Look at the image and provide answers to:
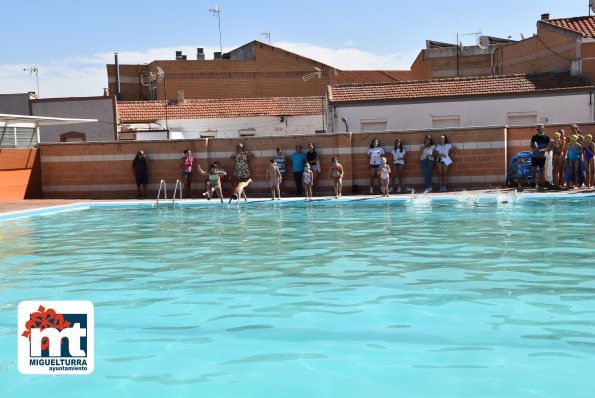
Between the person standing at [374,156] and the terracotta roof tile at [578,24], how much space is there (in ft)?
51.7

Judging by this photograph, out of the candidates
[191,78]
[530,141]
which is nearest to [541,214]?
[530,141]

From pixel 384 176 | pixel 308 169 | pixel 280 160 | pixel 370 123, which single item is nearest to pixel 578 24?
pixel 370 123

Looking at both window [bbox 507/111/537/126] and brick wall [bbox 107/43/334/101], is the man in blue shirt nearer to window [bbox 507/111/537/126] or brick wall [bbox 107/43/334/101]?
window [bbox 507/111/537/126]

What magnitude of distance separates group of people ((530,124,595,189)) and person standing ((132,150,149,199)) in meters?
12.7

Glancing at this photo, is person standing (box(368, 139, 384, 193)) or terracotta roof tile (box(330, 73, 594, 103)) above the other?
terracotta roof tile (box(330, 73, 594, 103))

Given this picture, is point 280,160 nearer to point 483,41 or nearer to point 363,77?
point 483,41

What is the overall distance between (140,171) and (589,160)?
14385 millimetres

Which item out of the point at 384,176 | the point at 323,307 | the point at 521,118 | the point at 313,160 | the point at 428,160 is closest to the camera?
the point at 323,307

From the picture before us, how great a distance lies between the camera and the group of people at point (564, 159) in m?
21.2

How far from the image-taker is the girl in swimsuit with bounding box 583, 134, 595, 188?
2114cm

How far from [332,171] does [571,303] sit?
15592 millimetres

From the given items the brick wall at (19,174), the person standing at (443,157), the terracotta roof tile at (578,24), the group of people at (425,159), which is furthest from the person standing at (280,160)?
the terracotta roof tile at (578,24)

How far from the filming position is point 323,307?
25.2ft

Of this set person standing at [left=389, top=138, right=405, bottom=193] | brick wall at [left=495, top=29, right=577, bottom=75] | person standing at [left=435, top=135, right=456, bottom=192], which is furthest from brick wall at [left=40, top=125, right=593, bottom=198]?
brick wall at [left=495, top=29, right=577, bottom=75]
